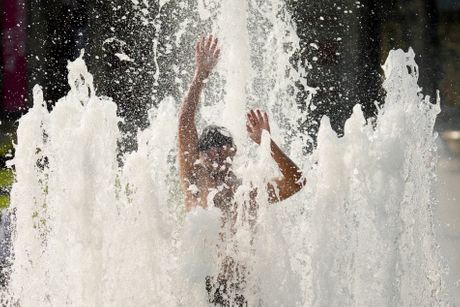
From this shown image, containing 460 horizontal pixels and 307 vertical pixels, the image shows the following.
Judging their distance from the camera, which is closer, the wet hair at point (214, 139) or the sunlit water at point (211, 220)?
the wet hair at point (214, 139)

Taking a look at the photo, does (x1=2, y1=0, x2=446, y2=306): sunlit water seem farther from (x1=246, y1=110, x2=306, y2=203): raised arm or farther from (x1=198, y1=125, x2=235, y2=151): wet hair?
(x1=198, y1=125, x2=235, y2=151): wet hair

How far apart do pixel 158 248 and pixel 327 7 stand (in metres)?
17.3

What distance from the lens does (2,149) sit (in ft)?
55.4

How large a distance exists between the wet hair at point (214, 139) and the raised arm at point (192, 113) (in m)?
0.14

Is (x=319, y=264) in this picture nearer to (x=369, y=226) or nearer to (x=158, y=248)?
(x=369, y=226)

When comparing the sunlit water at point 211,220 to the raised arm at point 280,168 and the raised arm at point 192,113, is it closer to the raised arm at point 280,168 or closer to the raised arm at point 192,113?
the raised arm at point 280,168

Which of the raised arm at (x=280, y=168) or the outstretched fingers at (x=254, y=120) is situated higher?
the outstretched fingers at (x=254, y=120)

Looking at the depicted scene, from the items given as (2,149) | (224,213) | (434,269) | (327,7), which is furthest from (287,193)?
(327,7)

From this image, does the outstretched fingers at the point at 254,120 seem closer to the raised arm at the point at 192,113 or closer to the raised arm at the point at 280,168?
the raised arm at the point at 280,168

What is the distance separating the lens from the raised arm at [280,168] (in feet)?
14.9

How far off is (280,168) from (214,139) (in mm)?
382

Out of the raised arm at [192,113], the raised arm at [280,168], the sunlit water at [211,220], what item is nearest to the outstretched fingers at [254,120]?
the raised arm at [280,168]

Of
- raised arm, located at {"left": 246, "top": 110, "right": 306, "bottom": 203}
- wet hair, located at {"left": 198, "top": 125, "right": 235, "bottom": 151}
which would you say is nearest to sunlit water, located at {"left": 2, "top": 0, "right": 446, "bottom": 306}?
raised arm, located at {"left": 246, "top": 110, "right": 306, "bottom": 203}

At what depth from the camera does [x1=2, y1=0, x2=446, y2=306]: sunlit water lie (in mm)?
4645
